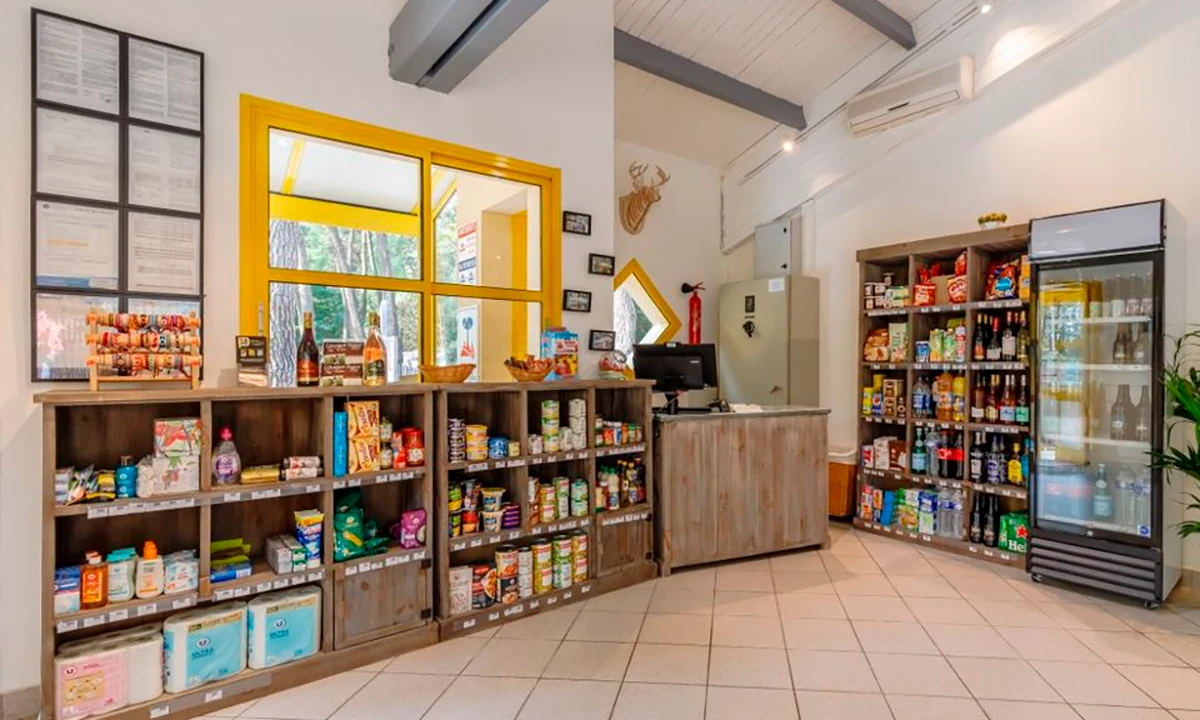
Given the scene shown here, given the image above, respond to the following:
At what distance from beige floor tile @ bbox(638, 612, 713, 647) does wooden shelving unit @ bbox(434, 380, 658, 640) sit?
19.8 inches

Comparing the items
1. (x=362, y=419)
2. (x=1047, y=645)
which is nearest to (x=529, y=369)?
(x=362, y=419)

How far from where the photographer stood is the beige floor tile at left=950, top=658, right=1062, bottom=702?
261 centimetres

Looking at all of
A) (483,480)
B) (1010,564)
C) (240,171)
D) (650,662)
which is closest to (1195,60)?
(1010,564)

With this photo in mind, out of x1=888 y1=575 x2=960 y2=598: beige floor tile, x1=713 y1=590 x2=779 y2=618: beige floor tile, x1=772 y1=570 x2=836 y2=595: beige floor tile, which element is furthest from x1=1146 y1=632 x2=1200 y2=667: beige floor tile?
x1=713 y1=590 x2=779 y2=618: beige floor tile

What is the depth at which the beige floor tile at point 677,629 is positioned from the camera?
3.16 m

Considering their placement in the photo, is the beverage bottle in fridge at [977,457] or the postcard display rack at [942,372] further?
the beverage bottle in fridge at [977,457]

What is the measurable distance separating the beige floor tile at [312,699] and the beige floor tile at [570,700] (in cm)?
78

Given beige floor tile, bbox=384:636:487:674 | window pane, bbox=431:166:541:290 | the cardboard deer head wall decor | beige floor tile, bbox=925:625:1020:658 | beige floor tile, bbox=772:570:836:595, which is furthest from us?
the cardboard deer head wall decor

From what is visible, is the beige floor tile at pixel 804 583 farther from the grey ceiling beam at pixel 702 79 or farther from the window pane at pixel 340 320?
the grey ceiling beam at pixel 702 79

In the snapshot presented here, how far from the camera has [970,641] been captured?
313 centimetres

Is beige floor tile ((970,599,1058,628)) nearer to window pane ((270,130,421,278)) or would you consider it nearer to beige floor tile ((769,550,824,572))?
beige floor tile ((769,550,824,572))

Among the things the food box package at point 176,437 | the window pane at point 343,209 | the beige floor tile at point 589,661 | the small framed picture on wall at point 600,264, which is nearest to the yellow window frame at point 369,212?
the window pane at point 343,209

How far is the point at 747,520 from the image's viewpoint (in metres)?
4.39

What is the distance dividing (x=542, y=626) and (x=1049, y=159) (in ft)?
15.6
